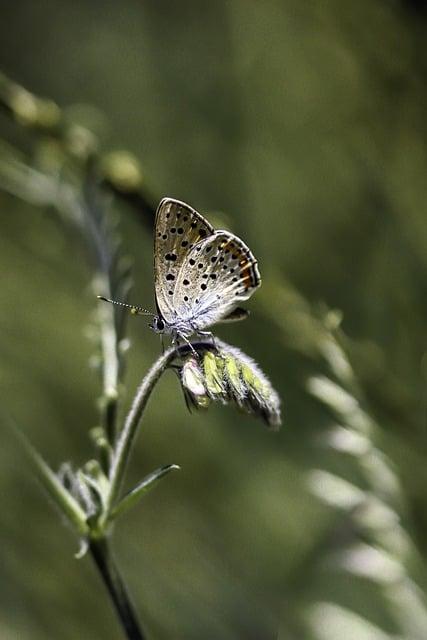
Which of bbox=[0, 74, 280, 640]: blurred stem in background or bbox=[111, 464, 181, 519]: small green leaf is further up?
bbox=[0, 74, 280, 640]: blurred stem in background

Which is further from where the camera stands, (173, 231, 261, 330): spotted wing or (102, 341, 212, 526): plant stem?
(173, 231, 261, 330): spotted wing

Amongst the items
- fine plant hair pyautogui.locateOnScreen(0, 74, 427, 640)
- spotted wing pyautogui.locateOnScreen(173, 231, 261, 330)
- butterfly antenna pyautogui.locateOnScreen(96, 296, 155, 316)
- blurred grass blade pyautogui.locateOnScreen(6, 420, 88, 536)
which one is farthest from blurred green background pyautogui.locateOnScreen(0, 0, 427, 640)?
blurred grass blade pyautogui.locateOnScreen(6, 420, 88, 536)

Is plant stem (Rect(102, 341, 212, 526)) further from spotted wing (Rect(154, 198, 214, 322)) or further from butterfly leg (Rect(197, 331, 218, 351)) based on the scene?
spotted wing (Rect(154, 198, 214, 322))

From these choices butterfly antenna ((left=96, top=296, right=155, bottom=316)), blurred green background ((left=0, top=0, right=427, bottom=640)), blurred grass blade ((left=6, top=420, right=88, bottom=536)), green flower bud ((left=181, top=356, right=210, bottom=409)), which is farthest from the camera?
blurred green background ((left=0, top=0, right=427, bottom=640))

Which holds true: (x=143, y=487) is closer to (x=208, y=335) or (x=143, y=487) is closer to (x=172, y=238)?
(x=208, y=335)

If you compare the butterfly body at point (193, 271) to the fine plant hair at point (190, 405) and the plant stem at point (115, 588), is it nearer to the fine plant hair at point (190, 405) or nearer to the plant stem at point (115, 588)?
the fine plant hair at point (190, 405)

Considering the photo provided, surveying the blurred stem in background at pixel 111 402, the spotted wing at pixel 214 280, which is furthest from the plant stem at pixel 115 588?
the spotted wing at pixel 214 280

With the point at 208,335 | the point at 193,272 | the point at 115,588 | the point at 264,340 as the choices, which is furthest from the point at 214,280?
the point at 264,340
